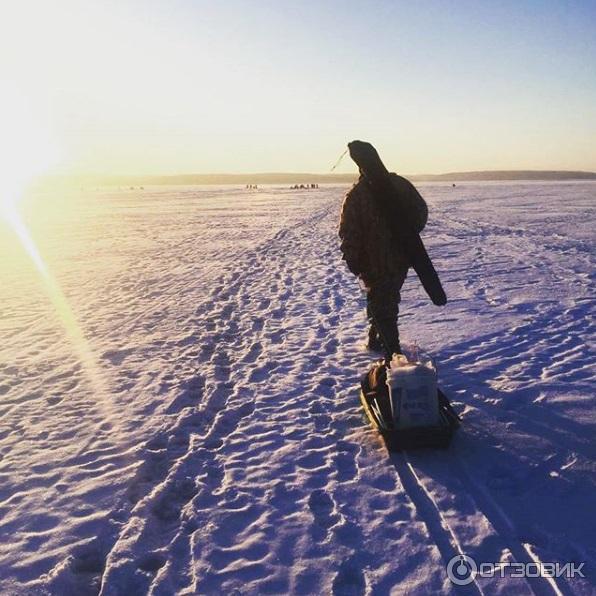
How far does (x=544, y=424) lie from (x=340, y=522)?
2.29 meters

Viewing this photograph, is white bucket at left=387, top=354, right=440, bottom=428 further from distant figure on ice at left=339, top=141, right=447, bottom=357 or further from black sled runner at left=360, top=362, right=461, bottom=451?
distant figure on ice at left=339, top=141, right=447, bottom=357

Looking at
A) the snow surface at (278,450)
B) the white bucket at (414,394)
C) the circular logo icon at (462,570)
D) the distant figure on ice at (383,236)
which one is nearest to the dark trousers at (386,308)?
the distant figure on ice at (383,236)

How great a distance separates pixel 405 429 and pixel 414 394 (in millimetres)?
302

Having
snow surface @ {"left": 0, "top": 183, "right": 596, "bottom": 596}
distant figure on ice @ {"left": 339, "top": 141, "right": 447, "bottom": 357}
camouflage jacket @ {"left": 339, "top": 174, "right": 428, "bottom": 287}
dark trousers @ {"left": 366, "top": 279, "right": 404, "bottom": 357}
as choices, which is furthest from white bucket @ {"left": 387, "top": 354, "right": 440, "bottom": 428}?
camouflage jacket @ {"left": 339, "top": 174, "right": 428, "bottom": 287}

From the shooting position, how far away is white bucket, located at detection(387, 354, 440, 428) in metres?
4.20

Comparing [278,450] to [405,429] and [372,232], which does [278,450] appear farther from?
[372,232]

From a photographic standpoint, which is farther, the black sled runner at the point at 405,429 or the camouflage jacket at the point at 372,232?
the camouflage jacket at the point at 372,232

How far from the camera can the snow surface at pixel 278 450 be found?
126 inches

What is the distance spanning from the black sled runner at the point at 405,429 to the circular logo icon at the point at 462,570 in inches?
47.3

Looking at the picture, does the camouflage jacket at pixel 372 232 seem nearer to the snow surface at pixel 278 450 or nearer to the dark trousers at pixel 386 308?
the dark trousers at pixel 386 308

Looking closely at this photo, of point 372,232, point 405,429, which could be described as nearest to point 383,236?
point 372,232

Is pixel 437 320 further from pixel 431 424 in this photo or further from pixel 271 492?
pixel 271 492

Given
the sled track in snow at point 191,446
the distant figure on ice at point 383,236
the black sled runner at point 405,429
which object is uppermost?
the distant figure on ice at point 383,236

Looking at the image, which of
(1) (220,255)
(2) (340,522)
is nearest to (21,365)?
(2) (340,522)
